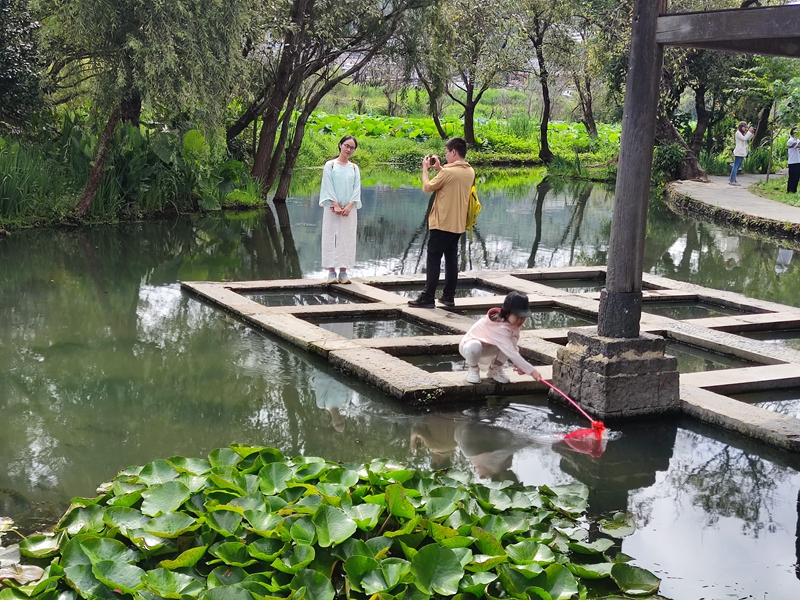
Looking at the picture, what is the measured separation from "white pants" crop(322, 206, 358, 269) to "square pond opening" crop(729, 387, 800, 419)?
161 inches

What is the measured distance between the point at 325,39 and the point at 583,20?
13161mm

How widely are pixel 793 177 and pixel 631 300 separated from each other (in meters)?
14.8

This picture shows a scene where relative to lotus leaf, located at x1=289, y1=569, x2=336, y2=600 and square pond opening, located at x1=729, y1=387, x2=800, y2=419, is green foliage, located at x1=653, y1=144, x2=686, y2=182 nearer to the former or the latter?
square pond opening, located at x1=729, y1=387, x2=800, y2=419

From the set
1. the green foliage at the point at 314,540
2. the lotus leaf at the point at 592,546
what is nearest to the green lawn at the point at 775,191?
the lotus leaf at the point at 592,546

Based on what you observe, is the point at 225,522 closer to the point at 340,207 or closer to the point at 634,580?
the point at 634,580

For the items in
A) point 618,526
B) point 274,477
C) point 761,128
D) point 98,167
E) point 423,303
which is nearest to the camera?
point 274,477

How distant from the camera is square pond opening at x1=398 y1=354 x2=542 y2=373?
6367 mm

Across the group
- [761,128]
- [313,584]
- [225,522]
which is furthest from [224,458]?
[761,128]

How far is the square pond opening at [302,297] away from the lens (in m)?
8.34

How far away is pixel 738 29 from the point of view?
4656 millimetres

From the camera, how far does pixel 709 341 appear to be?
706 centimetres

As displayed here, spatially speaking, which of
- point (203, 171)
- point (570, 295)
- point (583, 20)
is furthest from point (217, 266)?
point (583, 20)

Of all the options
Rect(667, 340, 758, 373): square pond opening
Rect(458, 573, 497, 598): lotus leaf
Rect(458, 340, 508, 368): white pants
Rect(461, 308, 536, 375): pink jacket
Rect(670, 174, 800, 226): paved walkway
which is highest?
Rect(670, 174, 800, 226): paved walkway

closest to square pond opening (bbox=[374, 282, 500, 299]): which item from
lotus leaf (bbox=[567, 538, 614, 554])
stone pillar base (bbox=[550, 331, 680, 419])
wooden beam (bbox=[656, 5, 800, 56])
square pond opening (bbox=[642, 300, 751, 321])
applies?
square pond opening (bbox=[642, 300, 751, 321])
